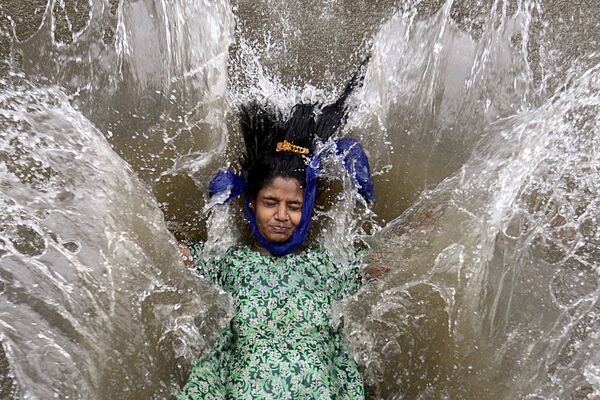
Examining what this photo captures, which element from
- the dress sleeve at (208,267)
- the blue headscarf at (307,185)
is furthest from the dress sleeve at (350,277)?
the dress sleeve at (208,267)

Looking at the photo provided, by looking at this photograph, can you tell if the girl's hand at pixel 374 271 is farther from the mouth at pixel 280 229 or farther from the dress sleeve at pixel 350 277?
the mouth at pixel 280 229

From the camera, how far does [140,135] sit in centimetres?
297

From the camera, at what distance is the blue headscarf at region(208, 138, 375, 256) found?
2.62m

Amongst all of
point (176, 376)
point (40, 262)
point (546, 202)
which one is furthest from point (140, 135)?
point (546, 202)

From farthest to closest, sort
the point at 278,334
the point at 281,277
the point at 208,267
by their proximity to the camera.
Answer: the point at 208,267 < the point at 281,277 < the point at 278,334

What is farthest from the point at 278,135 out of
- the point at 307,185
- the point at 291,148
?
the point at 307,185

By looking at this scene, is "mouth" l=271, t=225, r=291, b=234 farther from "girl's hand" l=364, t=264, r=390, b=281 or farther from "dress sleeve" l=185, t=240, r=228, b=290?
"girl's hand" l=364, t=264, r=390, b=281

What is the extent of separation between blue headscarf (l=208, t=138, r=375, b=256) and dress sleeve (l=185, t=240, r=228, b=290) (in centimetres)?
18

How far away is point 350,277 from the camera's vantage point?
273 cm

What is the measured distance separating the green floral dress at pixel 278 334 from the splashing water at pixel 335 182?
92 millimetres

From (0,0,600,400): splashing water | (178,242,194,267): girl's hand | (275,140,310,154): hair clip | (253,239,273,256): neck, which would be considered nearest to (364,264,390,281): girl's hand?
(0,0,600,400): splashing water

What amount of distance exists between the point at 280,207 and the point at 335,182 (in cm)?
30

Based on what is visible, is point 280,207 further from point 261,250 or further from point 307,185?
point 261,250

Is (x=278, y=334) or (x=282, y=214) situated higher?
(x=282, y=214)
